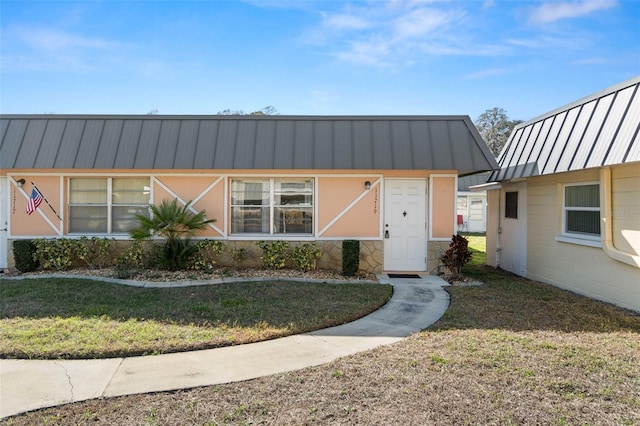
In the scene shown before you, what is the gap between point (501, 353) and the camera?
177 inches

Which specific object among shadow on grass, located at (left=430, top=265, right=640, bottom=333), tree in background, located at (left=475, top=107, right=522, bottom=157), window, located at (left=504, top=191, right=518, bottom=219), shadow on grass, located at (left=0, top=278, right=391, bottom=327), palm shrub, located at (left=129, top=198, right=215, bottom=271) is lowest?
shadow on grass, located at (left=430, top=265, right=640, bottom=333)

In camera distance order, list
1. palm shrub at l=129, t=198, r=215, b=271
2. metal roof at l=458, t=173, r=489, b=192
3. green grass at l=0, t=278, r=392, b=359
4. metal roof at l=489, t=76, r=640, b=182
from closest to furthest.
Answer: green grass at l=0, t=278, r=392, b=359, metal roof at l=489, t=76, r=640, b=182, palm shrub at l=129, t=198, r=215, b=271, metal roof at l=458, t=173, r=489, b=192

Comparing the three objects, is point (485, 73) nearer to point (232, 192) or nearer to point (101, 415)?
point (232, 192)

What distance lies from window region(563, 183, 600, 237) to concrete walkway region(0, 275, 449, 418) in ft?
14.6

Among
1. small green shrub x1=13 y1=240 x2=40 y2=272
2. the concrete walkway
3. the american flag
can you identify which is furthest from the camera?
small green shrub x1=13 y1=240 x2=40 y2=272

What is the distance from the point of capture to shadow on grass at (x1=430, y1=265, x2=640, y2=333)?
5594 millimetres

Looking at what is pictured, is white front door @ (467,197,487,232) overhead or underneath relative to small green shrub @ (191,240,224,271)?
overhead

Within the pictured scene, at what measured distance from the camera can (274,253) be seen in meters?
9.21

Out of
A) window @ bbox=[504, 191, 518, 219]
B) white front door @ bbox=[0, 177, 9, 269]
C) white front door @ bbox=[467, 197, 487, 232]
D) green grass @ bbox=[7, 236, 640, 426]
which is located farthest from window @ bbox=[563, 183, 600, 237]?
white front door @ bbox=[467, 197, 487, 232]

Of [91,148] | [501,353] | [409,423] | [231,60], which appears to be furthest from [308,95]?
[409,423]

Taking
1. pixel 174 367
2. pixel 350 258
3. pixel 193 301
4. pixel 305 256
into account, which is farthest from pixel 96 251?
pixel 174 367

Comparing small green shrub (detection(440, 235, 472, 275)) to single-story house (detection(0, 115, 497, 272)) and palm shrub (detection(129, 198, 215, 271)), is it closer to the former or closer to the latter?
single-story house (detection(0, 115, 497, 272))

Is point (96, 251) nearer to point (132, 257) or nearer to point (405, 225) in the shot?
point (132, 257)

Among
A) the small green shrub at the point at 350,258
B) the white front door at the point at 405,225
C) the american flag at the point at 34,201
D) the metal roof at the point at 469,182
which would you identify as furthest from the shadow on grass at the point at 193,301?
the metal roof at the point at 469,182
